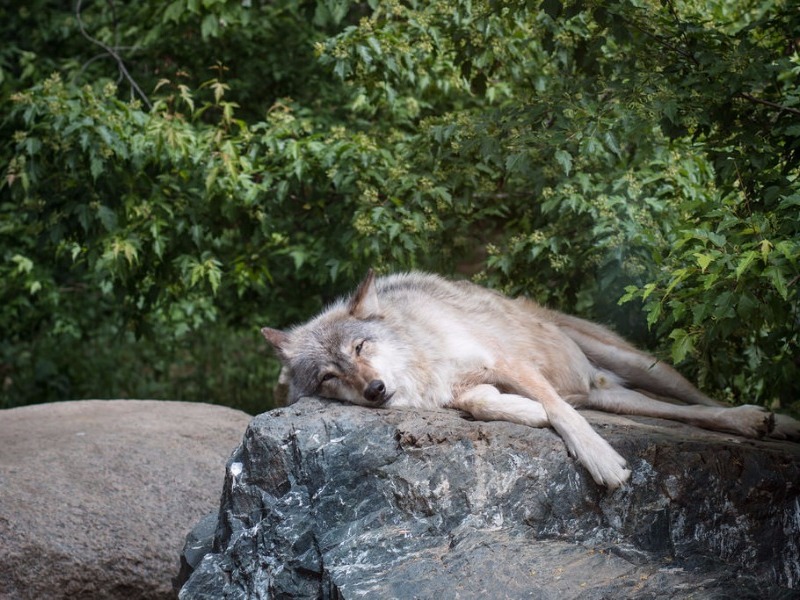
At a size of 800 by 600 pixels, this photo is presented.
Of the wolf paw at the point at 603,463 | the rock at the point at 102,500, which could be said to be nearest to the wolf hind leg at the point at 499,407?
the wolf paw at the point at 603,463

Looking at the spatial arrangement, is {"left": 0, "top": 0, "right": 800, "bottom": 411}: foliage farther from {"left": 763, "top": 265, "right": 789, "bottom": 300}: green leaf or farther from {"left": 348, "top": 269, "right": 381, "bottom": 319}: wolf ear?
{"left": 348, "top": 269, "right": 381, "bottom": 319}: wolf ear

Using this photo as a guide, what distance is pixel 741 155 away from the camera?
488cm

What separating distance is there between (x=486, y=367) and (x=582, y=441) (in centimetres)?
77

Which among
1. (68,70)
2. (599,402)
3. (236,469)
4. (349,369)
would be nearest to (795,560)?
(599,402)

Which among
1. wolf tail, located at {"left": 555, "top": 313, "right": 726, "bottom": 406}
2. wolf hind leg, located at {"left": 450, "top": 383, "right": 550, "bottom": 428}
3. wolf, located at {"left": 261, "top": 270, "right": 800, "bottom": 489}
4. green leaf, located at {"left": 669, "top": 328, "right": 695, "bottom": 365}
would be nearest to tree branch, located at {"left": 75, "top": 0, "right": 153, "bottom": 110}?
wolf, located at {"left": 261, "top": 270, "right": 800, "bottom": 489}

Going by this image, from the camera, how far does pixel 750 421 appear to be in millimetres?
4727

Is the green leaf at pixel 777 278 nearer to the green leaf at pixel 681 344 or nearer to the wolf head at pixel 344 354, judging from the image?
the green leaf at pixel 681 344

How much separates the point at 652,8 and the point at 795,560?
300 cm

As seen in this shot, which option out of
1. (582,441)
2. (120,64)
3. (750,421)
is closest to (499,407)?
(582,441)

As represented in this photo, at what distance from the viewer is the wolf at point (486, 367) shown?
14.8 ft

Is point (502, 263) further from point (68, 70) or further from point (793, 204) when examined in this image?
point (68, 70)

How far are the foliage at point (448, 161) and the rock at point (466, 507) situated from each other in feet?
2.04

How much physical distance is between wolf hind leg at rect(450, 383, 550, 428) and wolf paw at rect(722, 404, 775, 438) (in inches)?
41.0

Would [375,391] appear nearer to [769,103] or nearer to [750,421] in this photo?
[750,421]
